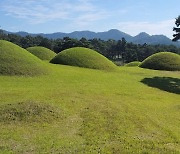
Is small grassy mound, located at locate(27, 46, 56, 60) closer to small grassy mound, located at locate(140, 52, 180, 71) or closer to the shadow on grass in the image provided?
small grassy mound, located at locate(140, 52, 180, 71)

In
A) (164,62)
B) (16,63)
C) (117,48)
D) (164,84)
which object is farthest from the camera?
(117,48)

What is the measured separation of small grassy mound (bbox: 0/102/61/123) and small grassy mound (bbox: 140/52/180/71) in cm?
2916

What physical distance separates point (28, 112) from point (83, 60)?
22.8 metres

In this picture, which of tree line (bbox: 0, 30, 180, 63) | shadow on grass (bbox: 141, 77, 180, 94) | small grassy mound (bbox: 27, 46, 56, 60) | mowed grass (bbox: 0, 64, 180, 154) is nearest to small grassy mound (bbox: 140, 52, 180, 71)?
shadow on grass (bbox: 141, 77, 180, 94)

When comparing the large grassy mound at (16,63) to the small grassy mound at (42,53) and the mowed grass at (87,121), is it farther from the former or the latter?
the small grassy mound at (42,53)

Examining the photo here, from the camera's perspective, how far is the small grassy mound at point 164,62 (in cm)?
4025

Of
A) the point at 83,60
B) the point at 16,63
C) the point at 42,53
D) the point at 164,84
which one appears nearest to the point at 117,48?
the point at 42,53

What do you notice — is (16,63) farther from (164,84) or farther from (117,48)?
(117,48)

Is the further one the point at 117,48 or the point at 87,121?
the point at 117,48

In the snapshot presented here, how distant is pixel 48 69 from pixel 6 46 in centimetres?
575

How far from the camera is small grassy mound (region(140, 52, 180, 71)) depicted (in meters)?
40.2

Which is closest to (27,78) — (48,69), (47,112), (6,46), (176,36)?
(48,69)

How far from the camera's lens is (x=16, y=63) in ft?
83.3

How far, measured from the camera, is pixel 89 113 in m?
14.0
